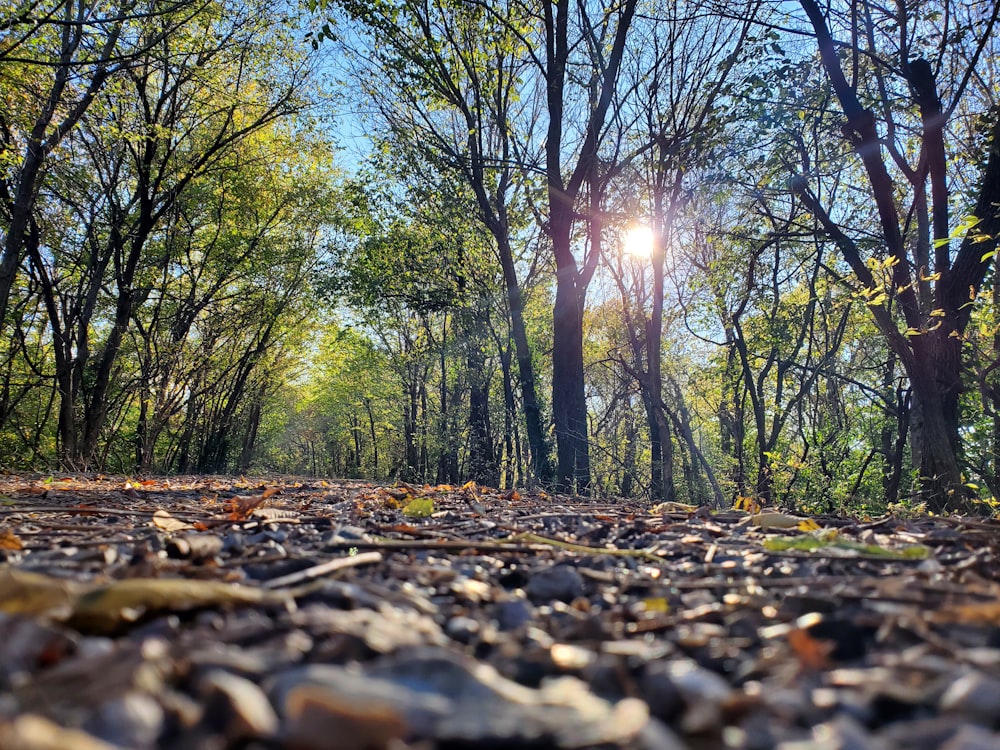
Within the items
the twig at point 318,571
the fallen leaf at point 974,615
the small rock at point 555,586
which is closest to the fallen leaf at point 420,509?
the twig at point 318,571

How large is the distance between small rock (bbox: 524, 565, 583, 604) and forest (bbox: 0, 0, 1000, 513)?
146 inches

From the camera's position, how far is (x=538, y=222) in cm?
1018

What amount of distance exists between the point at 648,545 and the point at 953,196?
11.2 m

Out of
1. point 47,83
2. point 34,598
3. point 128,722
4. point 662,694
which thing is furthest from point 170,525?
point 47,83

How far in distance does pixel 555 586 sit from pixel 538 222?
9.23 metres

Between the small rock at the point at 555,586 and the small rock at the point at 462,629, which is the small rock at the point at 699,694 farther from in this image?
the small rock at the point at 555,586

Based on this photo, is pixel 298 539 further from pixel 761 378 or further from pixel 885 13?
pixel 761 378

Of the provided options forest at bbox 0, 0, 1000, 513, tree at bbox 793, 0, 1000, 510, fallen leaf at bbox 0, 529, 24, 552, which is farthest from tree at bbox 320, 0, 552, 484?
fallen leaf at bbox 0, 529, 24, 552

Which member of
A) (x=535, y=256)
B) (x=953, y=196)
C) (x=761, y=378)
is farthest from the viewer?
(x=535, y=256)

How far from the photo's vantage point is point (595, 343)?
69.3ft

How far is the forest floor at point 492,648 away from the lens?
0.69 m

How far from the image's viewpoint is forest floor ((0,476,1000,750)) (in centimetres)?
69

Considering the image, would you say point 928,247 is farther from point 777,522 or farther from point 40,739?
point 40,739

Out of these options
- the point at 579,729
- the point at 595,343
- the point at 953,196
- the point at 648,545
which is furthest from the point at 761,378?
the point at 579,729
